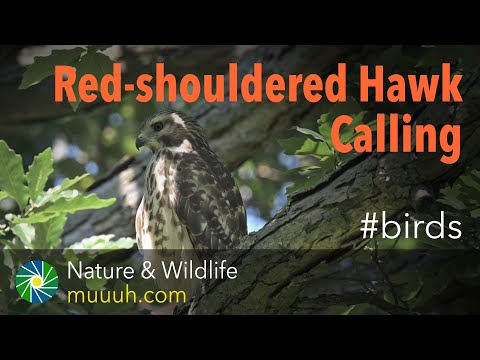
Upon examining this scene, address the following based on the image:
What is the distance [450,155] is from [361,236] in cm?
36

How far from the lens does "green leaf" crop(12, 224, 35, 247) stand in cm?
228

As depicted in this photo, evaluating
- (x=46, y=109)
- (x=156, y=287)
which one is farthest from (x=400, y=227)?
(x=46, y=109)

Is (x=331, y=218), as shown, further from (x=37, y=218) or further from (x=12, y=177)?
(x=12, y=177)

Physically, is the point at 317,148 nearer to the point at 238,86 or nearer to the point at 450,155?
the point at 450,155

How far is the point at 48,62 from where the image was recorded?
2.46 m

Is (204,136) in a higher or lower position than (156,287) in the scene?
higher

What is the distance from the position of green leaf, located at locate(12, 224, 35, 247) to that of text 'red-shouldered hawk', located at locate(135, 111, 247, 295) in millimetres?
625

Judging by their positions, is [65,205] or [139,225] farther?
[139,225]

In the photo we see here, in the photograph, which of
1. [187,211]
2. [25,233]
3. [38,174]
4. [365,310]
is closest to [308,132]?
[365,310]

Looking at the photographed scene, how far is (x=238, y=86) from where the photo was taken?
3061 mm

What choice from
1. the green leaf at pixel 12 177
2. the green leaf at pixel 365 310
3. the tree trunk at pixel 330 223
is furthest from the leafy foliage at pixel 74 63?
the green leaf at pixel 365 310

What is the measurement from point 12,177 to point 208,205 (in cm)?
89

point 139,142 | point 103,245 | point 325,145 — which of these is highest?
point 139,142

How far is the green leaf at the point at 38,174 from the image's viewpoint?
2.25m
